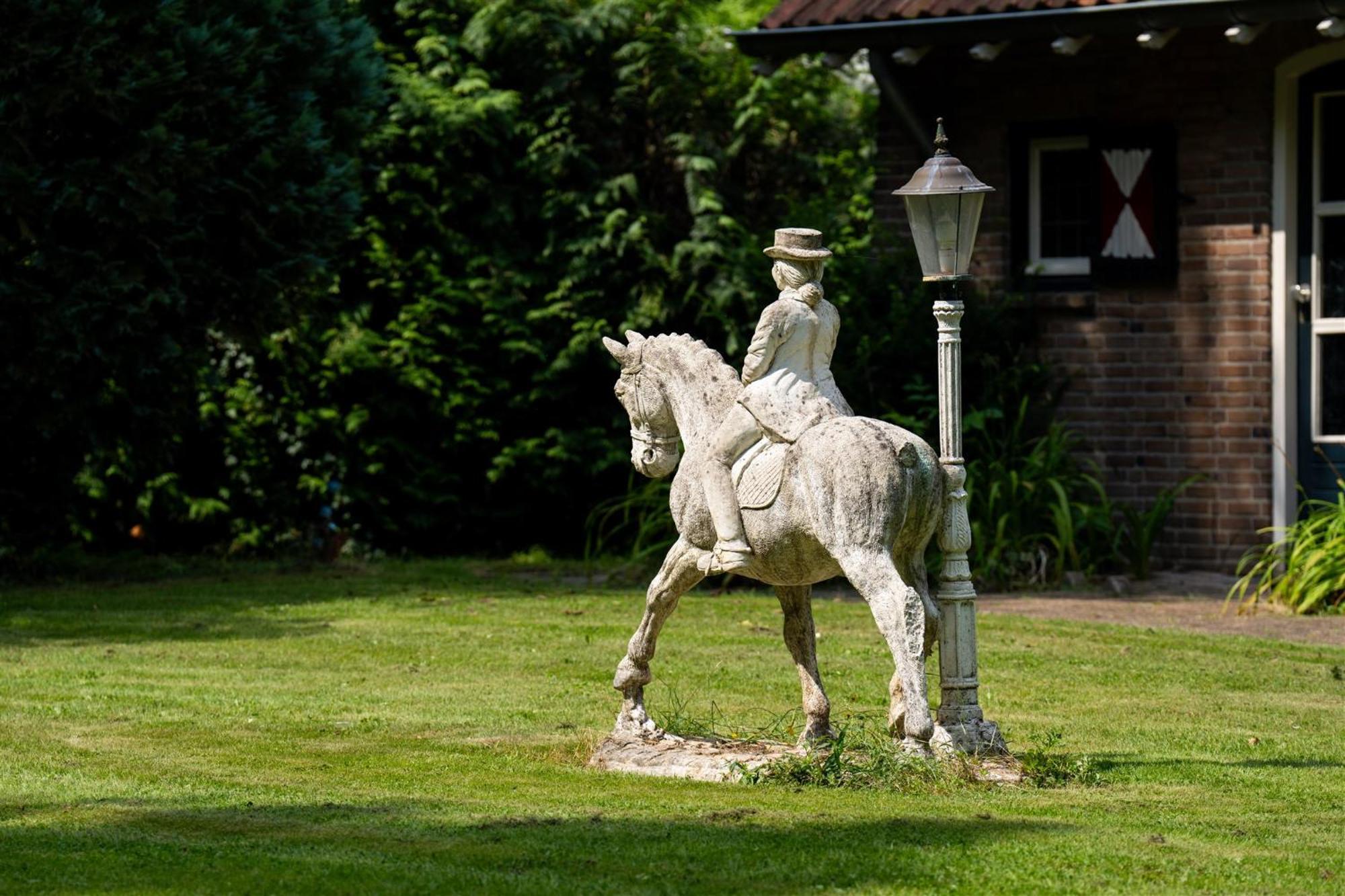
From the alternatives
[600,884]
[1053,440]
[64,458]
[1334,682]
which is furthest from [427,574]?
[600,884]

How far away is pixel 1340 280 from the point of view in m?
15.1

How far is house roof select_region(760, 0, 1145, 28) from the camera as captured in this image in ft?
48.5

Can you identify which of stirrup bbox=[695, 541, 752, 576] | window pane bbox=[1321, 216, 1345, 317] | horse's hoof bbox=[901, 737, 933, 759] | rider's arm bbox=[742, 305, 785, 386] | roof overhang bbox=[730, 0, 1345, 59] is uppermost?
roof overhang bbox=[730, 0, 1345, 59]

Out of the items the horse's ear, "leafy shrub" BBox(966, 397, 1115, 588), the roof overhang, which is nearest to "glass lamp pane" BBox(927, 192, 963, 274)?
the horse's ear

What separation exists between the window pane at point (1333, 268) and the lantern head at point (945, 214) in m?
7.68

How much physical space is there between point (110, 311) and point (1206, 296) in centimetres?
800

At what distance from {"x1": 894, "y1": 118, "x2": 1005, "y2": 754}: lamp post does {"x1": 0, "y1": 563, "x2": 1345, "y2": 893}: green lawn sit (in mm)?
497

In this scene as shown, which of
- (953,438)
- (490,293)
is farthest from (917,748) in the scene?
(490,293)

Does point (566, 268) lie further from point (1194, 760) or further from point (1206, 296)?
point (1194, 760)

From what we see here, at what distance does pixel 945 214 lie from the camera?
831 cm

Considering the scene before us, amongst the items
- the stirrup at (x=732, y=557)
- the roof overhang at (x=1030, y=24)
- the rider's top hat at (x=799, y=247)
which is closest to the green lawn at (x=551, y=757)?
the stirrup at (x=732, y=557)

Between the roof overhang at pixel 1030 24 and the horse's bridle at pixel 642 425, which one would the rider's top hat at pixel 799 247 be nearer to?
the horse's bridle at pixel 642 425

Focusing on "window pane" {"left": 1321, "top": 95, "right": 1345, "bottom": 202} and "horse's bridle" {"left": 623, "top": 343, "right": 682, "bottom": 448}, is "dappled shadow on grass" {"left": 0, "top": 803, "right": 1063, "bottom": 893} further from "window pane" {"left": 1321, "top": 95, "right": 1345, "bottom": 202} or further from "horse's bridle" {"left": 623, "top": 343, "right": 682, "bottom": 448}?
"window pane" {"left": 1321, "top": 95, "right": 1345, "bottom": 202}

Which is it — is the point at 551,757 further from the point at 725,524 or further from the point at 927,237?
the point at 927,237
